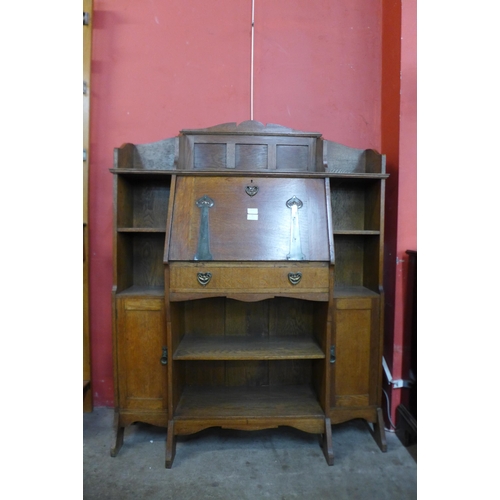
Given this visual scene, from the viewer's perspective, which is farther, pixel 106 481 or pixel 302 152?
pixel 302 152

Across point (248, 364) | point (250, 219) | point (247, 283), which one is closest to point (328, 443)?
point (248, 364)

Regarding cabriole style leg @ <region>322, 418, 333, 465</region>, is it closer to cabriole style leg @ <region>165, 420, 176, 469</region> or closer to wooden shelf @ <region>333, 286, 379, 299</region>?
wooden shelf @ <region>333, 286, 379, 299</region>

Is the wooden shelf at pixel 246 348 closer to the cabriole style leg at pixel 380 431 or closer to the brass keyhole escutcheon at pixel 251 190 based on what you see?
the cabriole style leg at pixel 380 431

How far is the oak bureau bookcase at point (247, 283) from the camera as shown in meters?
1.70

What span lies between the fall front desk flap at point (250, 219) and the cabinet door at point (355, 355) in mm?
420

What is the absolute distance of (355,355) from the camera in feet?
6.11

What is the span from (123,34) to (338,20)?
1.45 metres

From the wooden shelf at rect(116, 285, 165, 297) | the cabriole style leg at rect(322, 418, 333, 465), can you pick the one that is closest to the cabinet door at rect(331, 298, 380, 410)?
the cabriole style leg at rect(322, 418, 333, 465)

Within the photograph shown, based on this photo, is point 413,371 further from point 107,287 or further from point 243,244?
point 107,287

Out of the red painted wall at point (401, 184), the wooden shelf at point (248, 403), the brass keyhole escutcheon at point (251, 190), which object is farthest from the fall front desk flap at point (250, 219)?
the wooden shelf at point (248, 403)

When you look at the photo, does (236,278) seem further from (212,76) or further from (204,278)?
(212,76)

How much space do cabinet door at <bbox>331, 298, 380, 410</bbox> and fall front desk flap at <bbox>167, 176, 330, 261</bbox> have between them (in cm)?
42

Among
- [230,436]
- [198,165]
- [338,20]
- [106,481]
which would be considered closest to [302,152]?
[198,165]
